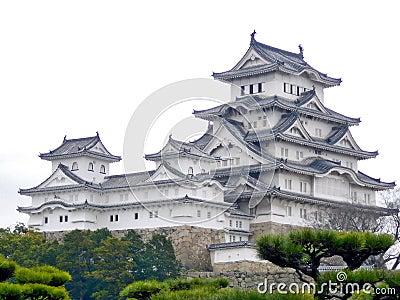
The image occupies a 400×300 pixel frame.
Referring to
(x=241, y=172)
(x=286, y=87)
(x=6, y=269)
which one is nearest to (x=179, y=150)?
(x=241, y=172)

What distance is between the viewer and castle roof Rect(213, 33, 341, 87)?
5828 cm

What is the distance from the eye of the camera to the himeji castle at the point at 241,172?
5166 centimetres

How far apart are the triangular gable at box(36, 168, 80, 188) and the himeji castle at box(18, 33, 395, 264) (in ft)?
0.23

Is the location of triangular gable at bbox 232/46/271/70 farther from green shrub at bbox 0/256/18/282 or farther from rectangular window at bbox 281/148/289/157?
green shrub at bbox 0/256/18/282

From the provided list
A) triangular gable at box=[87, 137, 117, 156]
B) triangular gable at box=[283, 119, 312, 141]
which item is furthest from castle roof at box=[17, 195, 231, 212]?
triangular gable at box=[283, 119, 312, 141]

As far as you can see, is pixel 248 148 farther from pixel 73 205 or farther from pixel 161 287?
pixel 161 287

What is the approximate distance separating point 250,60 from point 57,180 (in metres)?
15.2

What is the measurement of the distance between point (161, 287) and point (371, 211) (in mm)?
30493

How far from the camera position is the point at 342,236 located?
20984 millimetres

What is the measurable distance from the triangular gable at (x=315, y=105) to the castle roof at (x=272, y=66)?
199cm

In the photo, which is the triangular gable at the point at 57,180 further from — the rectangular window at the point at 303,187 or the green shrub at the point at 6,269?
the green shrub at the point at 6,269

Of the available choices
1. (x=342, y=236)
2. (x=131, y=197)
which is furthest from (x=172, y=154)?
(x=342, y=236)

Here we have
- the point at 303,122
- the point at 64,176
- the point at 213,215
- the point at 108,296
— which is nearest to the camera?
the point at 108,296

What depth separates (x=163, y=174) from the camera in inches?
2014
